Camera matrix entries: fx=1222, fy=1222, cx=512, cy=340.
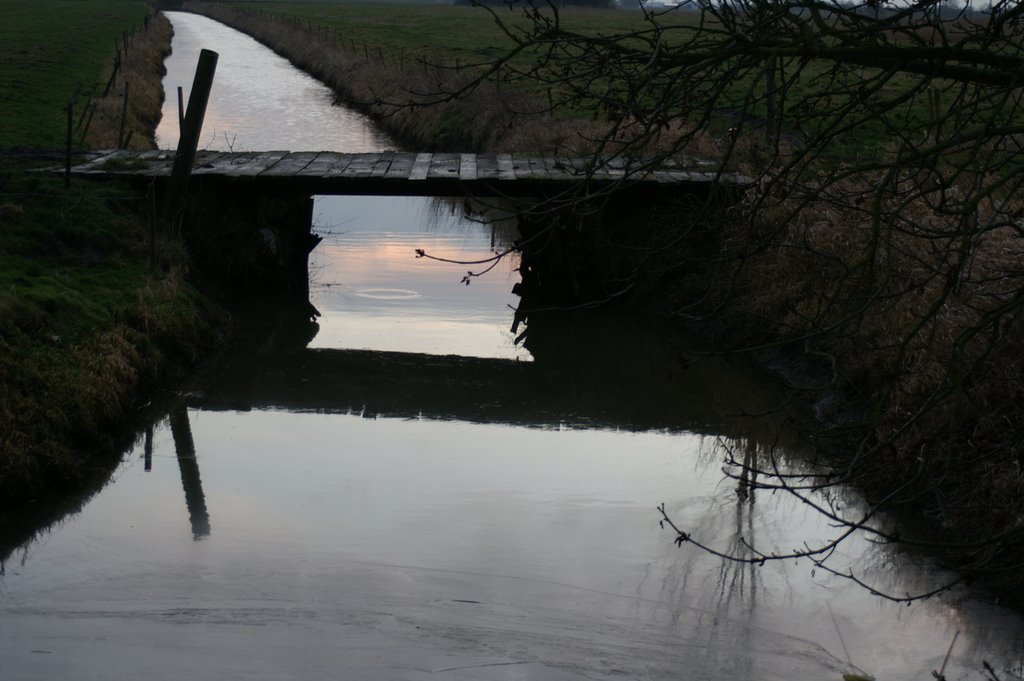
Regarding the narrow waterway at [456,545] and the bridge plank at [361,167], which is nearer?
the narrow waterway at [456,545]

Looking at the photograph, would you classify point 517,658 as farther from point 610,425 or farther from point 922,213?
point 922,213

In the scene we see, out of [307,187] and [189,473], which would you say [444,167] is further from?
[189,473]

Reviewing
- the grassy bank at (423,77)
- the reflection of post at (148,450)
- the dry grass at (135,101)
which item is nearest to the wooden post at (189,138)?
the grassy bank at (423,77)

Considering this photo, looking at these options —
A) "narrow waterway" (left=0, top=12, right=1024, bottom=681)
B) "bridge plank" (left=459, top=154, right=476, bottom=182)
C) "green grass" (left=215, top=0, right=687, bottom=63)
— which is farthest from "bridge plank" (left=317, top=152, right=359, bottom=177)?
"green grass" (left=215, top=0, right=687, bottom=63)

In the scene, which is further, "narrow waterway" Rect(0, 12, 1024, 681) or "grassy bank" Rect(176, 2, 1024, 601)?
"narrow waterway" Rect(0, 12, 1024, 681)

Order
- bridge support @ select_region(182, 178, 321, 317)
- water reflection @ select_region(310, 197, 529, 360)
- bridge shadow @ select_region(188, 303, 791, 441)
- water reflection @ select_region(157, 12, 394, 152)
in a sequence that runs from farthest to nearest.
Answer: water reflection @ select_region(157, 12, 394, 152) < bridge support @ select_region(182, 178, 321, 317) < water reflection @ select_region(310, 197, 529, 360) < bridge shadow @ select_region(188, 303, 791, 441)

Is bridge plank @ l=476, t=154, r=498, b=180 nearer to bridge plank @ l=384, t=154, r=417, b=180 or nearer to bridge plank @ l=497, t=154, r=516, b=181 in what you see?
bridge plank @ l=497, t=154, r=516, b=181

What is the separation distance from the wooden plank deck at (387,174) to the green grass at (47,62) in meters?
2.96

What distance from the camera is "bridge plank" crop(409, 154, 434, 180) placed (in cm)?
1331

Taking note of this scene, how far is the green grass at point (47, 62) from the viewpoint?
19.0 metres

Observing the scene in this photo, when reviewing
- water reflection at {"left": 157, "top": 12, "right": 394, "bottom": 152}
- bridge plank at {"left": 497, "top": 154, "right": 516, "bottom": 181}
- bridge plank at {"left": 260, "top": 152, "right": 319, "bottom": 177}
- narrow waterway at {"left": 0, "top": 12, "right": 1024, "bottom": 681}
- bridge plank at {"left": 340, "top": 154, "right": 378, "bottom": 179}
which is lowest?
water reflection at {"left": 157, "top": 12, "right": 394, "bottom": 152}

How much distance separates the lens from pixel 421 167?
13.9 metres

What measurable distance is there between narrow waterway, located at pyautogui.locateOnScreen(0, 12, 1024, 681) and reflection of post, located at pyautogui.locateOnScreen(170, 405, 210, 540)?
1.0 inches

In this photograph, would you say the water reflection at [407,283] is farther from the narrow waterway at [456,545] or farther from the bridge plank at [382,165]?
the bridge plank at [382,165]
